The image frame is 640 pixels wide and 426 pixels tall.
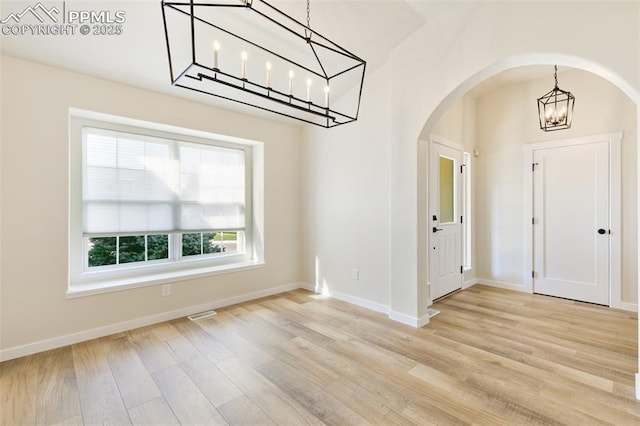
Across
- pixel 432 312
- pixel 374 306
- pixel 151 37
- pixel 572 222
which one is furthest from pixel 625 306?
pixel 151 37

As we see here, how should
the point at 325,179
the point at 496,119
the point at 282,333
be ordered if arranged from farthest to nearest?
the point at 496,119 → the point at 325,179 → the point at 282,333

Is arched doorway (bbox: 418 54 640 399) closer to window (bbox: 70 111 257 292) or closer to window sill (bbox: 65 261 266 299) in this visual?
window sill (bbox: 65 261 266 299)

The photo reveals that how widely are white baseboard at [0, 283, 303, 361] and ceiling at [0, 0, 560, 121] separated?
2.44 m

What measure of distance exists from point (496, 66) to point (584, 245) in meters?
2.94

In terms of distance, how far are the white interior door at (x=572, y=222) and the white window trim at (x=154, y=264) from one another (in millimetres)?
4057

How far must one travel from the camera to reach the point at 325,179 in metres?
4.25

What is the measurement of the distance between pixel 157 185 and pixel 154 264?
0.95 metres

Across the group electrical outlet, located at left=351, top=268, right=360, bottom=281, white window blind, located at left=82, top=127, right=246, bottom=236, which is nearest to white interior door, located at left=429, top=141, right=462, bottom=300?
electrical outlet, located at left=351, top=268, right=360, bottom=281

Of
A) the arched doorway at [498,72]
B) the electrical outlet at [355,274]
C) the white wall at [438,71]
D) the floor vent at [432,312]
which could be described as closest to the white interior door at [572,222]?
the arched doorway at [498,72]

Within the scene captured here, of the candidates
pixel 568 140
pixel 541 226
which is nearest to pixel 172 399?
pixel 541 226

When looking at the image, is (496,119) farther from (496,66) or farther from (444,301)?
(444,301)

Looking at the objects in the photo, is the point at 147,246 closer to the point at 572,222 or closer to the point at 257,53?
the point at 257,53

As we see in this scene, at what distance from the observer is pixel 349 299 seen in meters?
3.91

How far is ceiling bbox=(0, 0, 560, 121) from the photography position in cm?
233
